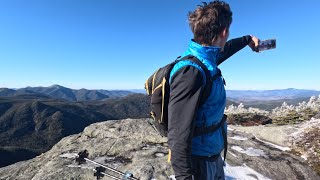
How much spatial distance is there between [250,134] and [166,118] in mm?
11776

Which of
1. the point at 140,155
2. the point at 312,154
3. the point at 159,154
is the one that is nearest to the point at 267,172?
the point at 312,154

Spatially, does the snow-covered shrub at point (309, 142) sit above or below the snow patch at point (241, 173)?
above

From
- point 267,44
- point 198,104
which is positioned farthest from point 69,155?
point 198,104

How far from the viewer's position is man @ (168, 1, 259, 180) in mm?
4004

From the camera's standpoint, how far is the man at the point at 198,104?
13.1ft

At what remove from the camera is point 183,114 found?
158 inches

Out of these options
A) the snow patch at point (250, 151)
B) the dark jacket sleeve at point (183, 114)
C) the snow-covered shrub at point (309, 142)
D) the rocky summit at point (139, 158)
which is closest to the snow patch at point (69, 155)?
the rocky summit at point (139, 158)

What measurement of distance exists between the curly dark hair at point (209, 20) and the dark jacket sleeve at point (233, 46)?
178 centimetres

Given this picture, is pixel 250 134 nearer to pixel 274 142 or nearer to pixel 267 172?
pixel 274 142

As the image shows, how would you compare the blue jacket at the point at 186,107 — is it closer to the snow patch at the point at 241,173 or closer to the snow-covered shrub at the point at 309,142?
the snow patch at the point at 241,173

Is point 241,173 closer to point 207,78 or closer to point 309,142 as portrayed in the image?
point 309,142

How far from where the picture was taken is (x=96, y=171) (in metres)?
8.81

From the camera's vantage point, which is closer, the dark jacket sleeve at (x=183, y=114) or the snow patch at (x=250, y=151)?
the dark jacket sleeve at (x=183, y=114)

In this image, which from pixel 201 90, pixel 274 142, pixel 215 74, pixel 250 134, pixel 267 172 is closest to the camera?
pixel 201 90
